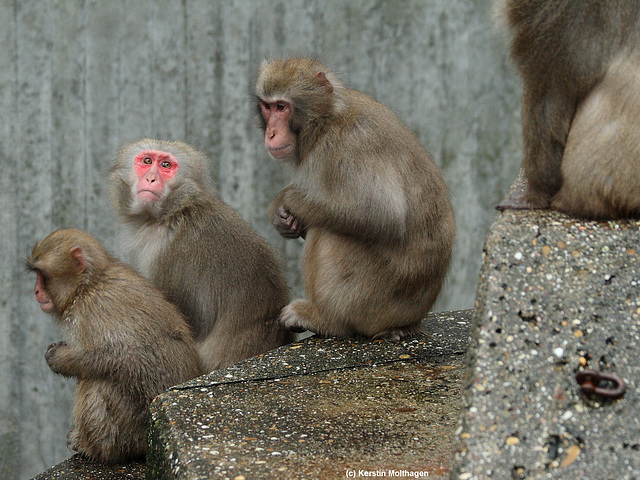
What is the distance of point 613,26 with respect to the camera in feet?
10.3

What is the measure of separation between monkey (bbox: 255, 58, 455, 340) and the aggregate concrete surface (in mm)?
227

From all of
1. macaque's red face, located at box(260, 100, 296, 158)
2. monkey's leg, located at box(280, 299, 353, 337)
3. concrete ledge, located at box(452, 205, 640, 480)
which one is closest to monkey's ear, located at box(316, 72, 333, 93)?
macaque's red face, located at box(260, 100, 296, 158)

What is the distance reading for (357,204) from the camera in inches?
176

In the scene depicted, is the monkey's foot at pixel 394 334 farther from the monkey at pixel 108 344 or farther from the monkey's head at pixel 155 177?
the monkey's head at pixel 155 177

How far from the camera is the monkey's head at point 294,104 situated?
4.61m

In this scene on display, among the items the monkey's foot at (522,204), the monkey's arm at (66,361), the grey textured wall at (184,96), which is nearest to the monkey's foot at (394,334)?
the monkey's foot at (522,204)

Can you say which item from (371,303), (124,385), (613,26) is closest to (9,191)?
(124,385)

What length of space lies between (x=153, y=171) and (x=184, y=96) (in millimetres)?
2037

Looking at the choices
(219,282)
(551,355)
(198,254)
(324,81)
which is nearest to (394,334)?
(219,282)

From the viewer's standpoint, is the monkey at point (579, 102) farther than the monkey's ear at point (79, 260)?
No

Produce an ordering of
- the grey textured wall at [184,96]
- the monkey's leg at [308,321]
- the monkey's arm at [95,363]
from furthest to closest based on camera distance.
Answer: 1. the grey textured wall at [184,96]
2. the monkey's leg at [308,321]
3. the monkey's arm at [95,363]

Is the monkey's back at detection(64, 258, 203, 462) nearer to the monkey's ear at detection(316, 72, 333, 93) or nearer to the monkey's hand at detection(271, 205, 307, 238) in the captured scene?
the monkey's hand at detection(271, 205, 307, 238)

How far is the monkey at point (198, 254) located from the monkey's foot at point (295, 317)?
6.6 inches

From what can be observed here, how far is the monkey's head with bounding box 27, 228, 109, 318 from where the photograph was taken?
4367 millimetres
